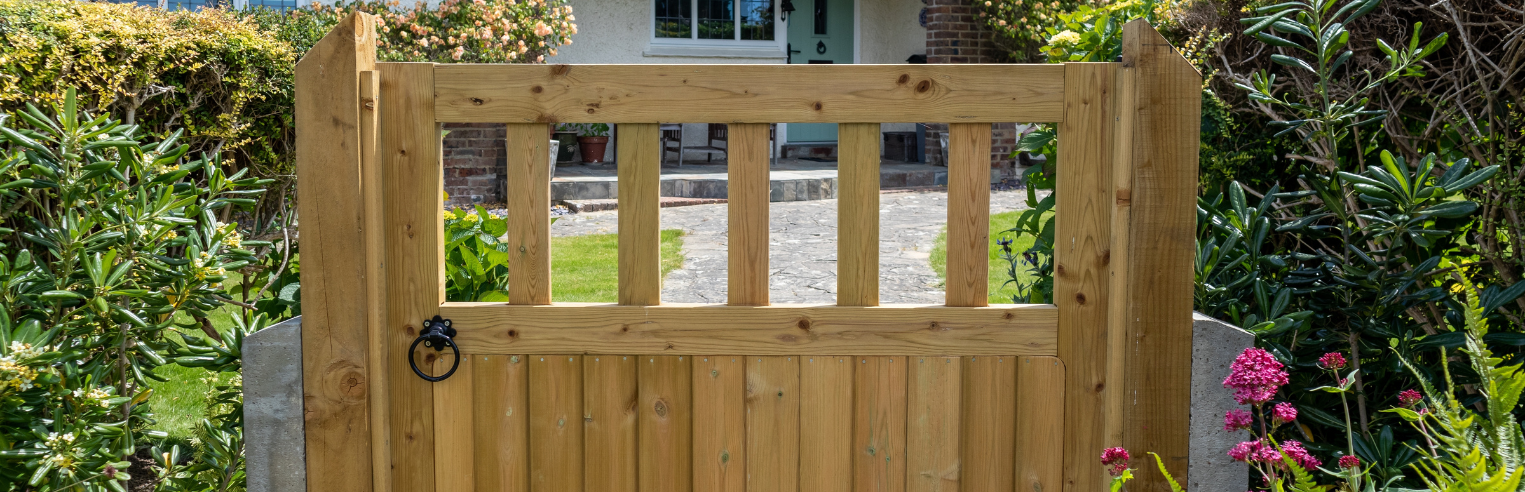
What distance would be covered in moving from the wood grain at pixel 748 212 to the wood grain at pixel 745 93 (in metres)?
0.05

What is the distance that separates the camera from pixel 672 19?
41.8 feet

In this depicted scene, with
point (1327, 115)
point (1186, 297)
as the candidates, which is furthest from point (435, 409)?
point (1327, 115)

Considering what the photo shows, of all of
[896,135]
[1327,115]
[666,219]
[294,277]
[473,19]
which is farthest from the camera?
[896,135]

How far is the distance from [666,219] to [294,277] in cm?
526

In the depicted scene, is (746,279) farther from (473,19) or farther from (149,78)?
(473,19)

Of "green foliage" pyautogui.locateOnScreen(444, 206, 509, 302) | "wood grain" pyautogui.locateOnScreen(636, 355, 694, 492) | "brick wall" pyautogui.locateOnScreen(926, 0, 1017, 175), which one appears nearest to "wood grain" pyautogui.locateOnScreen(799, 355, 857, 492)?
"wood grain" pyautogui.locateOnScreen(636, 355, 694, 492)

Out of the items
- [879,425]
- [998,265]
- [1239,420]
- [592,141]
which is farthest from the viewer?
[592,141]

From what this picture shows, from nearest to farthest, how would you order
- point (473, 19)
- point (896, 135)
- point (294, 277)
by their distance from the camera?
1. point (294, 277)
2. point (473, 19)
3. point (896, 135)

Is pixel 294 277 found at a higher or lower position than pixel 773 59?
lower

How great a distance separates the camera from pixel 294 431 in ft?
6.97

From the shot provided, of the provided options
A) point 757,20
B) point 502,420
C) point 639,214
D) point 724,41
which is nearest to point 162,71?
point 502,420

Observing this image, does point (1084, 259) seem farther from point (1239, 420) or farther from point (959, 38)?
point (959, 38)

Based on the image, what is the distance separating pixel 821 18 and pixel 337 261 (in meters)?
11.7

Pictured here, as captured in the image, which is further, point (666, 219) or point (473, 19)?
point (473, 19)
